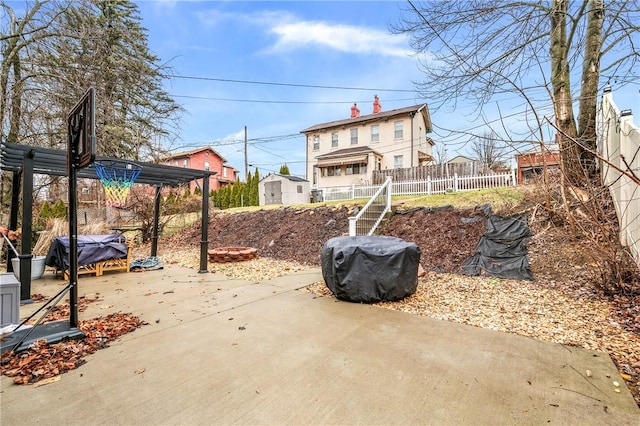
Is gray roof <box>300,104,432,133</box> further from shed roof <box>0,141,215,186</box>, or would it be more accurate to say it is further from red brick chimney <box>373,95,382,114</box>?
shed roof <box>0,141,215,186</box>

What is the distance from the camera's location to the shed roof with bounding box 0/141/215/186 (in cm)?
446

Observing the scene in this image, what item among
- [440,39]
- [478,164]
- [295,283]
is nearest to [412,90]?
[440,39]

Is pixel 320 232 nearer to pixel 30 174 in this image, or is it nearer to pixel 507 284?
pixel 507 284

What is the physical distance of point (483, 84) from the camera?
5.72 m

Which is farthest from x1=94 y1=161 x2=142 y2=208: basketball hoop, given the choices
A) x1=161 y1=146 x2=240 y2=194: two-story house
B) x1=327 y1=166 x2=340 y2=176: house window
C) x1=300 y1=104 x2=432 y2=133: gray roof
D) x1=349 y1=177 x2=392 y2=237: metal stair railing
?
x1=161 y1=146 x2=240 y2=194: two-story house

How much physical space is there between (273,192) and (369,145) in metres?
8.53

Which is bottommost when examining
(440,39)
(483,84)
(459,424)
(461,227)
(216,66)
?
(459,424)

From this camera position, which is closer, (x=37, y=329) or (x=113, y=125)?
(x=37, y=329)

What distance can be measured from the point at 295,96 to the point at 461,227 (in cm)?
1201

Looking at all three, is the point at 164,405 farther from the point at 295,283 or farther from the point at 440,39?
the point at 440,39

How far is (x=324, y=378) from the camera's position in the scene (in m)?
2.29

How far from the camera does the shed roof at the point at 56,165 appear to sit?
14.6ft

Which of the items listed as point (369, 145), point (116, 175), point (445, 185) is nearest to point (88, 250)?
point (116, 175)

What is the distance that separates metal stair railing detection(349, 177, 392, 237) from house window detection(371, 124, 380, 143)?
1283 cm
